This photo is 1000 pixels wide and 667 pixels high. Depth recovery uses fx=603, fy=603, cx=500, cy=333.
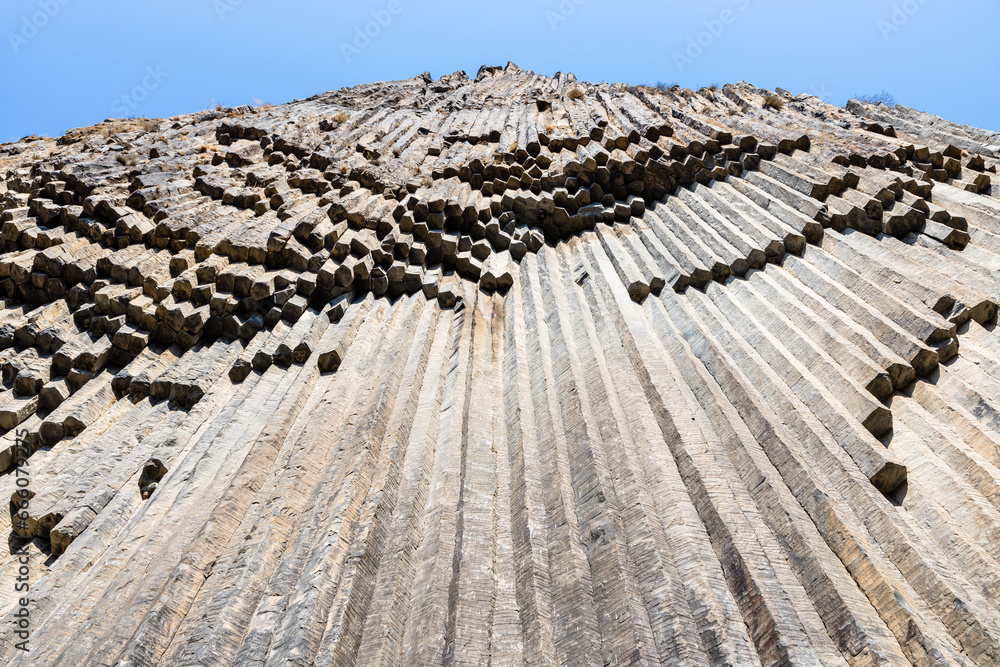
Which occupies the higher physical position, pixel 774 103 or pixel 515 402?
pixel 774 103

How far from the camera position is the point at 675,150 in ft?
28.4

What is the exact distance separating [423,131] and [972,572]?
1113 cm

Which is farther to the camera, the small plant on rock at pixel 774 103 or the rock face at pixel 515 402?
the small plant on rock at pixel 774 103

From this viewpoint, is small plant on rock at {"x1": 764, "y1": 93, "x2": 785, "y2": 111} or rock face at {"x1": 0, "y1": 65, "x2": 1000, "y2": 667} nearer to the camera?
rock face at {"x1": 0, "y1": 65, "x2": 1000, "y2": 667}

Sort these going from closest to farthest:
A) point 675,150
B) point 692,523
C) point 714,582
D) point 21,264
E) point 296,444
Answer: point 714,582 < point 692,523 < point 296,444 < point 21,264 < point 675,150

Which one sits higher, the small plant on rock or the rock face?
the small plant on rock

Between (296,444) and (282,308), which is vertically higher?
(282,308)

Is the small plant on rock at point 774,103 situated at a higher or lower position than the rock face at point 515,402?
higher

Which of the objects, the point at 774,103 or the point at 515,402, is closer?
the point at 515,402

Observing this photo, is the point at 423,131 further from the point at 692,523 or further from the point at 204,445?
the point at 692,523

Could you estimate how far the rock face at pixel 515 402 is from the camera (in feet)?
9.30

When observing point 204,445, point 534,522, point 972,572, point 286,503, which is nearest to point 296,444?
point 286,503

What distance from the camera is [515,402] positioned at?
4691 mm

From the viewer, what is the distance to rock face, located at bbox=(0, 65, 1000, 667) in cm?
283
